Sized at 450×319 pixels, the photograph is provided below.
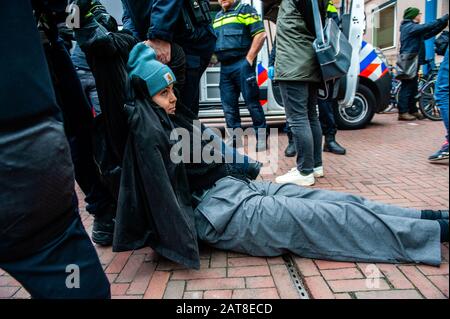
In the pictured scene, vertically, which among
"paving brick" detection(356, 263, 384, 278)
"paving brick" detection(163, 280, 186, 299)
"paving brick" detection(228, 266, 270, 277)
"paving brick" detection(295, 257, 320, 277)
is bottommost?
"paving brick" detection(163, 280, 186, 299)

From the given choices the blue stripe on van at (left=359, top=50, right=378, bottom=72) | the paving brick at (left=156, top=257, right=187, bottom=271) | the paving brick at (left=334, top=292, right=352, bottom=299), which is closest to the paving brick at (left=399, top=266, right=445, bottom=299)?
the paving brick at (left=334, top=292, right=352, bottom=299)

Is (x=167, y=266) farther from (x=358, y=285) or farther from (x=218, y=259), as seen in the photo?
(x=358, y=285)

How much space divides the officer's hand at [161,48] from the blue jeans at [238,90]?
247 cm

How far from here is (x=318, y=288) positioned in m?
1.74

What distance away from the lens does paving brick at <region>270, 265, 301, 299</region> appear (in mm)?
1716

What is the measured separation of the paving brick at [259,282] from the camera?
1.80 m

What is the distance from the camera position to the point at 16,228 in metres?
1.11

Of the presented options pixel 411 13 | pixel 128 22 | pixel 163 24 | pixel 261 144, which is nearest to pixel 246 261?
pixel 163 24

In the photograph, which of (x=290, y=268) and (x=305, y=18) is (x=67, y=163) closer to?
(x=290, y=268)

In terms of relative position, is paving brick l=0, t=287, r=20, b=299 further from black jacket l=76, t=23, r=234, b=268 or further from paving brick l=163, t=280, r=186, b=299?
paving brick l=163, t=280, r=186, b=299

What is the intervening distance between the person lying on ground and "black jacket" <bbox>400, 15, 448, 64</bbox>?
581 cm

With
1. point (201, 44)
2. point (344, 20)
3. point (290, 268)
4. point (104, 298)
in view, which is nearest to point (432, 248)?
point (290, 268)

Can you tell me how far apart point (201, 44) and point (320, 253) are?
174cm

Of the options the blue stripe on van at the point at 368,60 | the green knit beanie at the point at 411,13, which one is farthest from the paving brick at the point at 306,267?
the green knit beanie at the point at 411,13
